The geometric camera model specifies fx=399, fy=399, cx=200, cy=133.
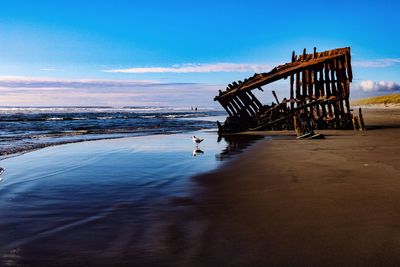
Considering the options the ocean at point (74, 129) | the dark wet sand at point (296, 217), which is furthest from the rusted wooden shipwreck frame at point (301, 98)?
the dark wet sand at point (296, 217)

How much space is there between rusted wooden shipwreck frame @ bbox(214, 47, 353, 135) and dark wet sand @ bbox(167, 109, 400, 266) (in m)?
10.5

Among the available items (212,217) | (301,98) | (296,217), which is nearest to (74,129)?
(301,98)

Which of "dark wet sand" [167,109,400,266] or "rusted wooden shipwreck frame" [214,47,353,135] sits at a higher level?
"rusted wooden shipwreck frame" [214,47,353,135]

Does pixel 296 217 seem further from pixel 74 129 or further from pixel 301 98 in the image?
pixel 74 129

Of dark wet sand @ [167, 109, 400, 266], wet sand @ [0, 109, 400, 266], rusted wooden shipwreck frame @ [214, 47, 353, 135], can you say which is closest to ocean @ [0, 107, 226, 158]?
rusted wooden shipwreck frame @ [214, 47, 353, 135]

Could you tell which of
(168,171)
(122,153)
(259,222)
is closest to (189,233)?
(259,222)

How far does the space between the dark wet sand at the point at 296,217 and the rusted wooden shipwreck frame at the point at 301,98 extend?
10468 millimetres

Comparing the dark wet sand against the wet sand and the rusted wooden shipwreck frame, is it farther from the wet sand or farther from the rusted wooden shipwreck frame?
the rusted wooden shipwreck frame

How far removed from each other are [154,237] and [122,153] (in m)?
8.22

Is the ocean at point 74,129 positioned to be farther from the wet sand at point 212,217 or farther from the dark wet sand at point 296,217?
the dark wet sand at point 296,217

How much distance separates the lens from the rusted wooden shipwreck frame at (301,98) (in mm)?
18812

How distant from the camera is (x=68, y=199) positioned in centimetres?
593

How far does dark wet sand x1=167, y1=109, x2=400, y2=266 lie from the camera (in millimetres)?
3436

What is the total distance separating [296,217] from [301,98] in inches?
615
